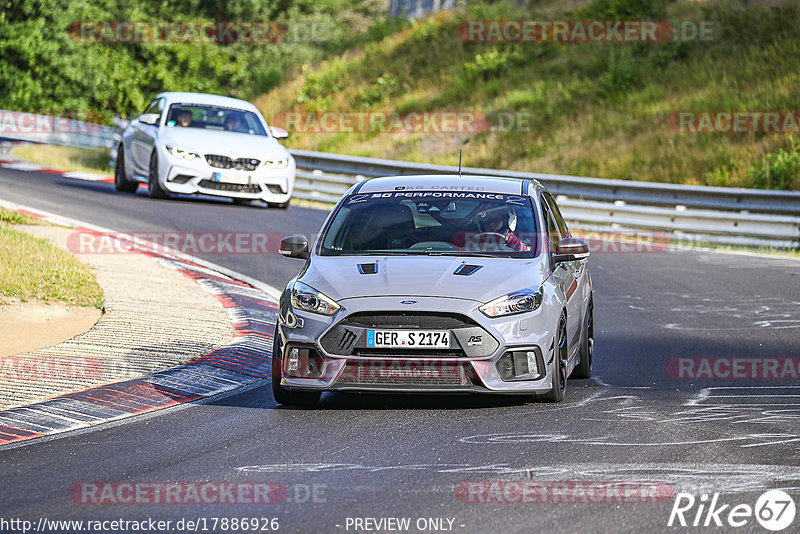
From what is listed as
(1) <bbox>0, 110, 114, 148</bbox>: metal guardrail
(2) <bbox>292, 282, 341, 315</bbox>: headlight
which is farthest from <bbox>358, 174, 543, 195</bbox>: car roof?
(1) <bbox>0, 110, 114, 148</bbox>: metal guardrail

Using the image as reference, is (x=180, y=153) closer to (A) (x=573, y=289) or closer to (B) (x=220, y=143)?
(B) (x=220, y=143)

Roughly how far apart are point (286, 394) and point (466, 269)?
1.48 m

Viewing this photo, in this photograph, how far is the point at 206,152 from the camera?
68.7 ft

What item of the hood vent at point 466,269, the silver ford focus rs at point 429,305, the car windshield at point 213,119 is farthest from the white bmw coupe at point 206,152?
the hood vent at point 466,269

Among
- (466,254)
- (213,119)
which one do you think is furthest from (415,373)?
(213,119)

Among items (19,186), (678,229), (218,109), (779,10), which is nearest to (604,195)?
(678,229)

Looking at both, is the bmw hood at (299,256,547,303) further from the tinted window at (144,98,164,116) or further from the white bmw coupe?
the tinted window at (144,98,164,116)

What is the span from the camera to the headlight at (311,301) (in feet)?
27.7

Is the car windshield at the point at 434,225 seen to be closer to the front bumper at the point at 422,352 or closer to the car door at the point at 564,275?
the car door at the point at 564,275

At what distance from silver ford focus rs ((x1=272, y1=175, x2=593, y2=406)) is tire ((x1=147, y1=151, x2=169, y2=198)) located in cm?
1217

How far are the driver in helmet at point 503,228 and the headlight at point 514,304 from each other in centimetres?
78

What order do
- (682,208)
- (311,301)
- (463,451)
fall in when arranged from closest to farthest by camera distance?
(463,451) → (311,301) → (682,208)

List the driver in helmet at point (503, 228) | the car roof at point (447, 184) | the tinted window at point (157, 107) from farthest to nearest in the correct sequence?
the tinted window at point (157, 107)
the car roof at point (447, 184)
the driver in helmet at point (503, 228)

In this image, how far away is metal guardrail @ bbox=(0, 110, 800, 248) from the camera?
2092 centimetres
